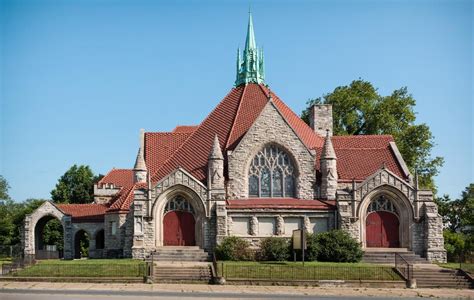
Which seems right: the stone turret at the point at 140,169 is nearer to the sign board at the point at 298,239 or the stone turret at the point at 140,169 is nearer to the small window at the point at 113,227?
the small window at the point at 113,227

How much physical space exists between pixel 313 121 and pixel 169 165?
14.2 meters

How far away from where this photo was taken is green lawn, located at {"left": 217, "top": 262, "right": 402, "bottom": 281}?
30172mm

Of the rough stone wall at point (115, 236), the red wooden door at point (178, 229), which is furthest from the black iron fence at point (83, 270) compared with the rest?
the rough stone wall at point (115, 236)

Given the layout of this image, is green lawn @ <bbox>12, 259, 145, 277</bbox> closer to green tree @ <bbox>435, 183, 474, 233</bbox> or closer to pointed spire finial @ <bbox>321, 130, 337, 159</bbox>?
pointed spire finial @ <bbox>321, 130, 337, 159</bbox>

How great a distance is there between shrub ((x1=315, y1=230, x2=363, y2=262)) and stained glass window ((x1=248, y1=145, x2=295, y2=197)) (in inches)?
198

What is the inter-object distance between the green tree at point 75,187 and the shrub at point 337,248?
41.9 m

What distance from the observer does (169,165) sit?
1670 inches

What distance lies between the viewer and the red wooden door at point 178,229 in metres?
Result: 39.2

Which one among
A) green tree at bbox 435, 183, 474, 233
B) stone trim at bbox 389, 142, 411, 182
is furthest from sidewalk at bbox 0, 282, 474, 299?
green tree at bbox 435, 183, 474, 233

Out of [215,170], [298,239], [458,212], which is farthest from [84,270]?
[458,212]

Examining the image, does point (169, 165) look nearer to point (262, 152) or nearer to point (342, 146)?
point (262, 152)

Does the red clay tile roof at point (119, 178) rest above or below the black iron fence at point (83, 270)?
above

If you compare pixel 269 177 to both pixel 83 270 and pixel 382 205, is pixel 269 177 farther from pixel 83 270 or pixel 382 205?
pixel 83 270

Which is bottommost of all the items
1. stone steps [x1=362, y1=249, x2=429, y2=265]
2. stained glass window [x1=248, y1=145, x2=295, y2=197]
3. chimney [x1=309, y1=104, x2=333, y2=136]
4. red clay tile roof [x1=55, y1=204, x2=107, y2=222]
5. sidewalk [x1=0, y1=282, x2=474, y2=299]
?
sidewalk [x1=0, y1=282, x2=474, y2=299]
